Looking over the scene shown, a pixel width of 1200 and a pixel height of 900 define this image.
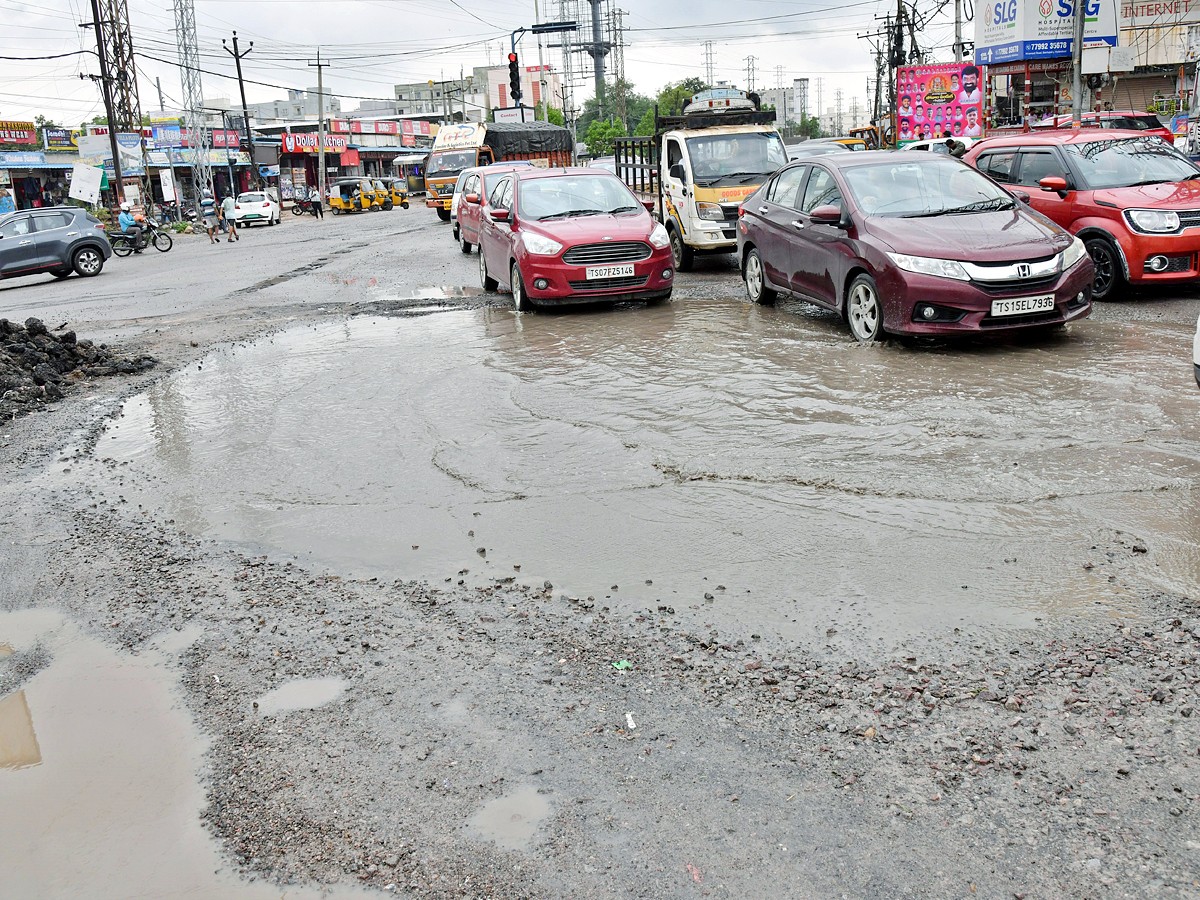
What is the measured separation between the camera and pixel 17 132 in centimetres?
5538

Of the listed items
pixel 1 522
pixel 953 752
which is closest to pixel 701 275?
pixel 1 522

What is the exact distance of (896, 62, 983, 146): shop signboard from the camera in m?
35.5

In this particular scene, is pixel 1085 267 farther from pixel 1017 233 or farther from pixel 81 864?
pixel 81 864

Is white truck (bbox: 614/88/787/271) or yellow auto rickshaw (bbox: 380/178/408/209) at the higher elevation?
yellow auto rickshaw (bbox: 380/178/408/209)

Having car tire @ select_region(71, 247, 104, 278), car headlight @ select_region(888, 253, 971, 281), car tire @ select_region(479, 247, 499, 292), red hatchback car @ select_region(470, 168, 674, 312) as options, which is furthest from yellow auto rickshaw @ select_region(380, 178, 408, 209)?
car headlight @ select_region(888, 253, 971, 281)

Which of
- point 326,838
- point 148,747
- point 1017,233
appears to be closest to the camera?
point 326,838

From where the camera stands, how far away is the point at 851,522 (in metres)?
4.99

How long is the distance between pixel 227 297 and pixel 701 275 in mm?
7426

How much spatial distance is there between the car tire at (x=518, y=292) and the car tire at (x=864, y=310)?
4259 millimetres

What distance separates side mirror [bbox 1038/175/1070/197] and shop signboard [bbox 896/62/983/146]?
2557 cm

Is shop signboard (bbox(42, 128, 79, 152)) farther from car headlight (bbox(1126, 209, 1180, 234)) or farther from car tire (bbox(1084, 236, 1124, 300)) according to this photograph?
car headlight (bbox(1126, 209, 1180, 234))

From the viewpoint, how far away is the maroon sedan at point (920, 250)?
834 centimetres

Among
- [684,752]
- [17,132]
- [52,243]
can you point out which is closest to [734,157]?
[684,752]

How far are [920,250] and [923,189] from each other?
4.03ft
